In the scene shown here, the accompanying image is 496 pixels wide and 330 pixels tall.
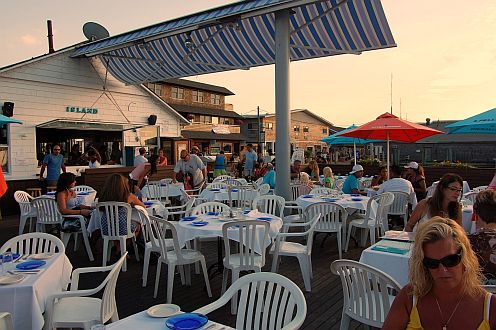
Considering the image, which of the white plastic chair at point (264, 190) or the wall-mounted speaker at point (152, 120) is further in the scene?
the wall-mounted speaker at point (152, 120)

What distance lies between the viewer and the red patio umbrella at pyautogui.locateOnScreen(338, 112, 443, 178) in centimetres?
761

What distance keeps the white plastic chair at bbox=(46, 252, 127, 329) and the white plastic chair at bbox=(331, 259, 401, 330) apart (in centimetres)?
156

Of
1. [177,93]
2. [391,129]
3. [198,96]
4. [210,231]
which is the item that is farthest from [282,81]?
[198,96]

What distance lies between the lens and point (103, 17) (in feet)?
41.8

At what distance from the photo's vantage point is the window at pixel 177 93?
31.1 metres

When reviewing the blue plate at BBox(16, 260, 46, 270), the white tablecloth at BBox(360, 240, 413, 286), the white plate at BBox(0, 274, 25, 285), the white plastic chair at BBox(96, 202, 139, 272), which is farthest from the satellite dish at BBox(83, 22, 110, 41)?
the white tablecloth at BBox(360, 240, 413, 286)

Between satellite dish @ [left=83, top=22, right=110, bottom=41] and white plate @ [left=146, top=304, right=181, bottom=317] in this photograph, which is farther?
satellite dish @ [left=83, top=22, right=110, bottom=41]

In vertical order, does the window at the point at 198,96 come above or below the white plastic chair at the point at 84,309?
above

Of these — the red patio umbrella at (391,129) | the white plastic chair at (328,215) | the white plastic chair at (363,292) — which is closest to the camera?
the white plastic chair at (363,292)

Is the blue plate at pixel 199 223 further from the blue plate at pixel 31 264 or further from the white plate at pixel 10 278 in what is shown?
the white plate at pixel 10 278

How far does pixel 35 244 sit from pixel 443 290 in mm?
3555

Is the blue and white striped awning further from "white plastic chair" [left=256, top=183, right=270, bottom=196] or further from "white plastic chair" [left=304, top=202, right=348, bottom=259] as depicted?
"white plastic chair" [left=304, top=202, right=348, bottom=259]

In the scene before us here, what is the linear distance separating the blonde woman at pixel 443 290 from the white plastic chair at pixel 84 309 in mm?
1879

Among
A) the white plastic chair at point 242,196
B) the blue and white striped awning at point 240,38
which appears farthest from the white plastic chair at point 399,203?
the blue and white striped awning at point 240,38
